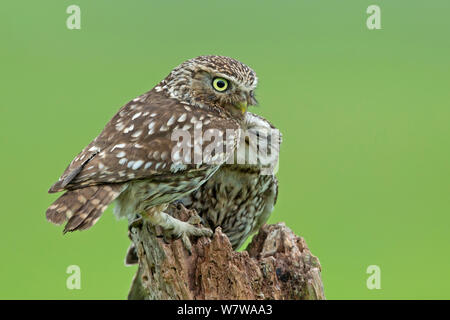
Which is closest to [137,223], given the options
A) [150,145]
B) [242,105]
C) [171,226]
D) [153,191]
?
[171,226]

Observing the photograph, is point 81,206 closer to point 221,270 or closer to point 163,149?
point 163,149

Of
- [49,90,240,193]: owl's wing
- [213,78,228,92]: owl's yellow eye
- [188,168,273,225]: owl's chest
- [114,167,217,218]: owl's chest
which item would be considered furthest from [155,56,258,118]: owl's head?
[188,168,273,225]: owl's chest

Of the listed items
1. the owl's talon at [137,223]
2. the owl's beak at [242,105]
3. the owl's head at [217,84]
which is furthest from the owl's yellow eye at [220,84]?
the owl's talon at [137,223]

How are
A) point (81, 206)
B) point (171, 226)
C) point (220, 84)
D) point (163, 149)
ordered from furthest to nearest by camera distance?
point (220, 84)
point (171, 226)
point (163, 149)
point (81, 206)

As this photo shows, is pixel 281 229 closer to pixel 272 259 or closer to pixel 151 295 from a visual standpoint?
pixel 272 259

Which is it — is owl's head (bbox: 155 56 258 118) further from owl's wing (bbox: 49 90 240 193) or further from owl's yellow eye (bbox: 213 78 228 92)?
owl's wing (bbox: 49 90 240 193)
